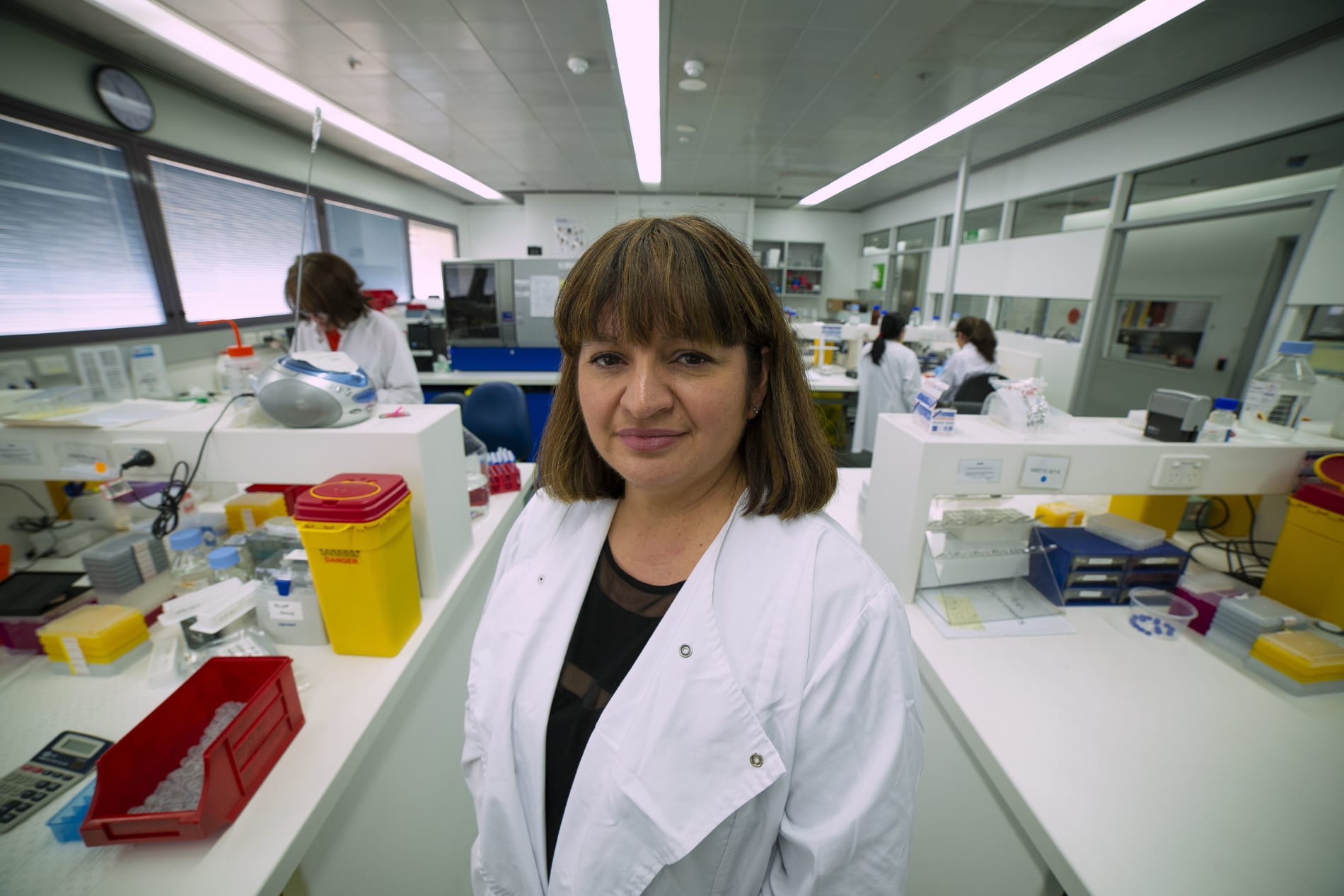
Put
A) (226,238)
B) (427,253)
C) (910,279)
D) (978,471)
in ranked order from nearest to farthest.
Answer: (978,471) < (226,238) < (910,279) < (427,253)

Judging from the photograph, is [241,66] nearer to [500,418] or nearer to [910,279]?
[500,418]

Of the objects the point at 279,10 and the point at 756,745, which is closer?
the point at 756,745

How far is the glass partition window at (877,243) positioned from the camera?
7.96 metres

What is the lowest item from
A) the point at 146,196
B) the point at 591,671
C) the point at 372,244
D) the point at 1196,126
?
the point at 591,671


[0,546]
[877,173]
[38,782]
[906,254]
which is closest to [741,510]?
[38,782]

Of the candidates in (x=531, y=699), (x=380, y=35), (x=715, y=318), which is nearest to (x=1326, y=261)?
(x=715, y=318)

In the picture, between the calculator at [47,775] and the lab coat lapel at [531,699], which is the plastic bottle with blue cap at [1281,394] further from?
the calculator at [47,775]

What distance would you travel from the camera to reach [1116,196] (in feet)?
13.1

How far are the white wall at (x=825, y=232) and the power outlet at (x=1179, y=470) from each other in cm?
812

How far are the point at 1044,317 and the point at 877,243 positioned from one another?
407cm

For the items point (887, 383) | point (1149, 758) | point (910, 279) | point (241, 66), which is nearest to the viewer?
point (1149, 758)

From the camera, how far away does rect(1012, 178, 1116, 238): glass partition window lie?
4.25 metres

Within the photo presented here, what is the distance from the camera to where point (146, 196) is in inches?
128

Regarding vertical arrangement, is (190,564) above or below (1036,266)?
below
